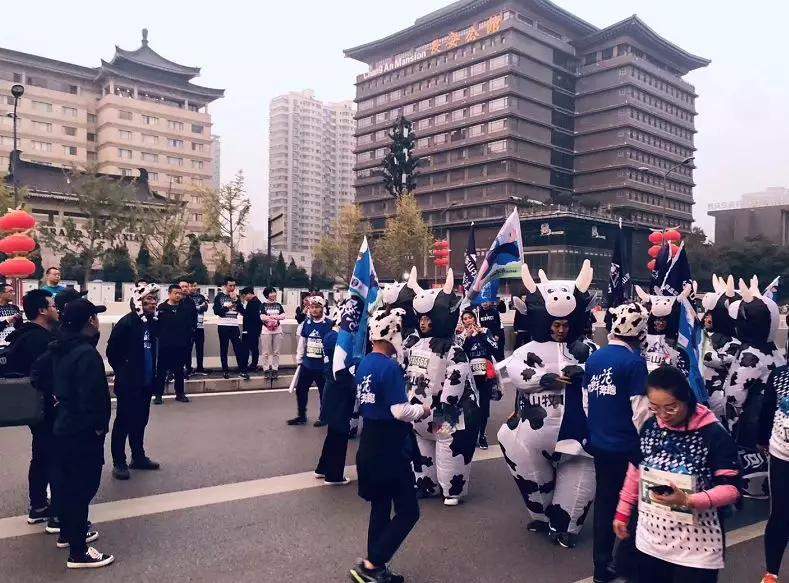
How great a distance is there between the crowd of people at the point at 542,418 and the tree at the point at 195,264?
104ft

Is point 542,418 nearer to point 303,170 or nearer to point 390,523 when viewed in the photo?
point 390,523

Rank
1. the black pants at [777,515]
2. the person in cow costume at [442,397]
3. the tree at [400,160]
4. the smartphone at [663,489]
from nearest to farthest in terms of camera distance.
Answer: the smartphone at [663,489], the black pants at [777,515], the person in cow costume at [442,397], the tree at [400,160]

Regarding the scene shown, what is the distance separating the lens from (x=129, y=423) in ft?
22.7

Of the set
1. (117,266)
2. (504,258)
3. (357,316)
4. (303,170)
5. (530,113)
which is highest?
(303,170)

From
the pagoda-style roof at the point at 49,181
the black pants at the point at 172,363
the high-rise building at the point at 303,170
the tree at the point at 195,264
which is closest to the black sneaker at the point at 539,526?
the black pants at the point at 172,363

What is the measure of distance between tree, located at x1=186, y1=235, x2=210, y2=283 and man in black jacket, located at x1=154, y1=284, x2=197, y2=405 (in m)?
28.1

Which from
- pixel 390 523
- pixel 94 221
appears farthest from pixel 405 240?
pixel 390 523

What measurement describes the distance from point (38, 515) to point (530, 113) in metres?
72.2

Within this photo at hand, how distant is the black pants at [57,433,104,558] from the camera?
4.66 meters

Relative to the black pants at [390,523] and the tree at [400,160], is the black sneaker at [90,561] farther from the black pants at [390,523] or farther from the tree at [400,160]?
the tree at [400,160]

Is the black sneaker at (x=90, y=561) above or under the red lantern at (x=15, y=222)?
under

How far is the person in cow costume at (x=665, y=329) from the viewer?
687 centimetres

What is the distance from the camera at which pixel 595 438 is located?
455 cm

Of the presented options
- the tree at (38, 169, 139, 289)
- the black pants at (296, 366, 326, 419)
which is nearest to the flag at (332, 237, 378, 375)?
the black pants at (296, 366, 326, 419)
